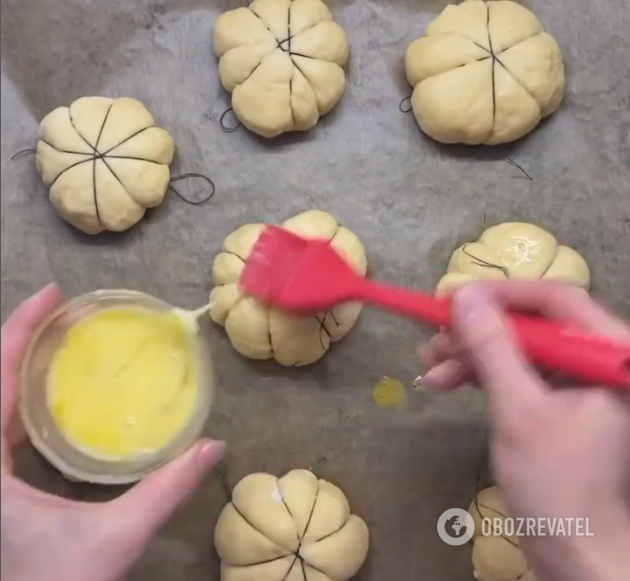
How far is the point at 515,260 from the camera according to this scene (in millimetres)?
1438

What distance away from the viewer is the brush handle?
948 millimetres

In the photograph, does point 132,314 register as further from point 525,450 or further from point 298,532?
point 525,450

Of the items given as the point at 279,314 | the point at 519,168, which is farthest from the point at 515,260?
the point at 279,314

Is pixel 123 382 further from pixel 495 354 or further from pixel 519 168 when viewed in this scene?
pixel 519 168

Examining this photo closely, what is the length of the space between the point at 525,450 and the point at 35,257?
37.6 inches

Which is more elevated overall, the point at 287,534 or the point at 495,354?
the point at 495,354

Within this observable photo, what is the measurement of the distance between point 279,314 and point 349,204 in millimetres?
284

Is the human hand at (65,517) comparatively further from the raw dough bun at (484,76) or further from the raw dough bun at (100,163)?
the raw dough bun at (484,76)

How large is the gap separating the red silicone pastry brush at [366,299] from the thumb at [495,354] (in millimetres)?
31

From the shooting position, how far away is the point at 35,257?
1498 millimetres

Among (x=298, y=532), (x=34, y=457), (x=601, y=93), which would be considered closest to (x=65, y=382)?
(x=34, y=457)

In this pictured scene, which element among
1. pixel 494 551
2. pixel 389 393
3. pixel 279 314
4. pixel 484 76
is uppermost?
pixel 484 76

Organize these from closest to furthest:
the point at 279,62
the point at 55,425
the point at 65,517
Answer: the point at 65,517, the point at 55,425, the point at 279,62

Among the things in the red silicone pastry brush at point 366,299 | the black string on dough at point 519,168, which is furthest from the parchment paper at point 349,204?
the red silicone pastry brush at point 366,299
